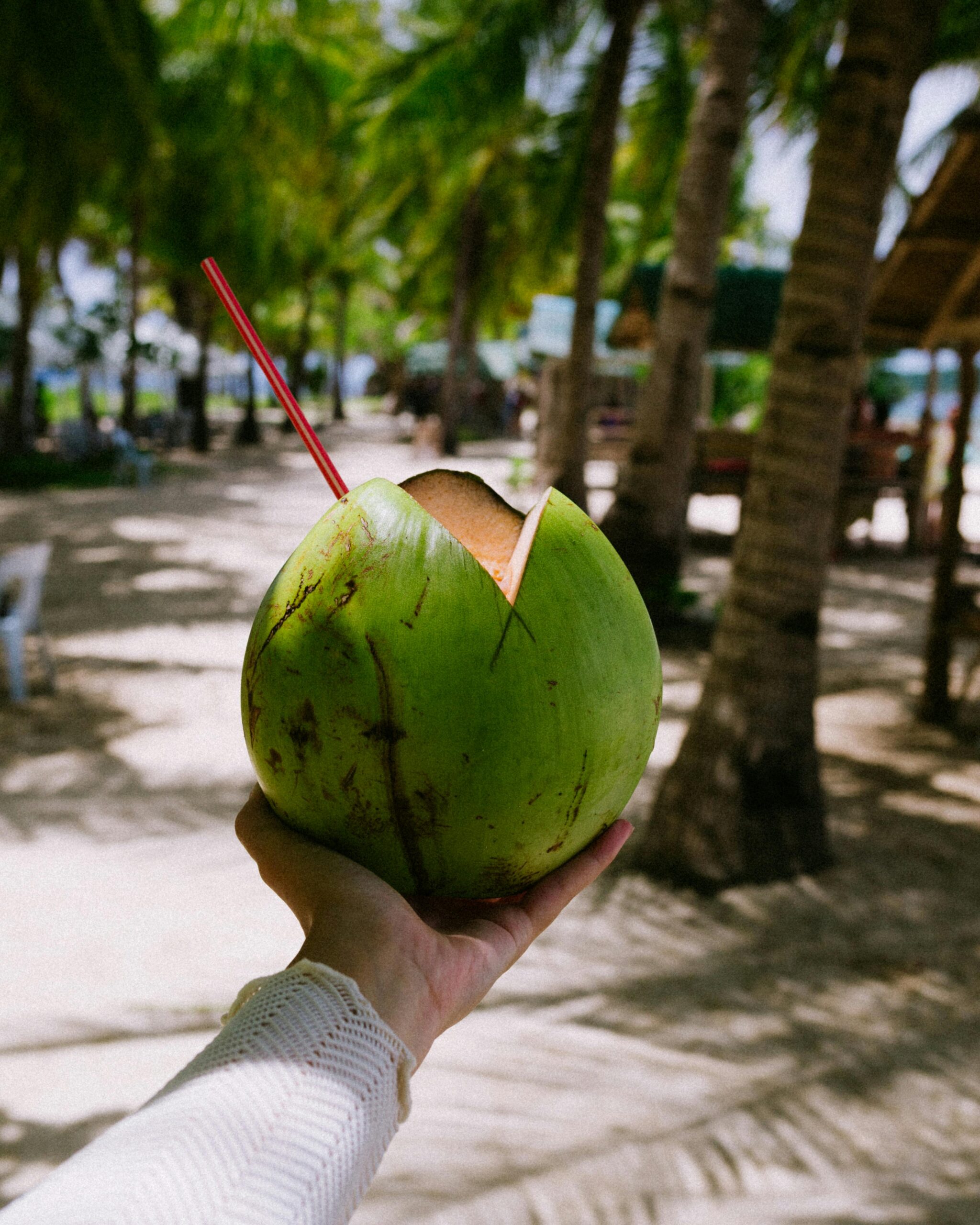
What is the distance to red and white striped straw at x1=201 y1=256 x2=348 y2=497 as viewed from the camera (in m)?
1.24

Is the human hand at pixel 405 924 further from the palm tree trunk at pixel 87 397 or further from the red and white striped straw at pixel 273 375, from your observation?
the palm tree trunk at pixel 87 397

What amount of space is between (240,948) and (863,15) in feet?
13.2

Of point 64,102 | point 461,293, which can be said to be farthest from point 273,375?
point 461,293

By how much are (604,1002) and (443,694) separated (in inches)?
105

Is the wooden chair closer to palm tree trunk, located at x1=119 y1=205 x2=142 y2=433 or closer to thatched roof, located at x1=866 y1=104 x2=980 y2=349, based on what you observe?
thatched roof, located at x1=866 y1=104 x2=980 y2=349

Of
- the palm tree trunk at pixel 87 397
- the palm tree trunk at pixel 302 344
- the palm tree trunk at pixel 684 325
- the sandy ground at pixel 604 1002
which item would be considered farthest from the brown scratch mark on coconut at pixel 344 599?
the palm tree trunk at pixel 302 344

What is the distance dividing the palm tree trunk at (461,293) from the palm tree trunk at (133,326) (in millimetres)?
5753

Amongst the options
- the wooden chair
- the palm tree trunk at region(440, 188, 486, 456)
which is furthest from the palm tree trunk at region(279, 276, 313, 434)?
the wooden chair

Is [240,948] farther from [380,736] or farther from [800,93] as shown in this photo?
[800,93]

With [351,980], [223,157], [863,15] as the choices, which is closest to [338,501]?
[351,980]

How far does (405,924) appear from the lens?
1102 millimetres

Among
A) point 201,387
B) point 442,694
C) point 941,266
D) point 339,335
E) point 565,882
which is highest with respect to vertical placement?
point 339,335

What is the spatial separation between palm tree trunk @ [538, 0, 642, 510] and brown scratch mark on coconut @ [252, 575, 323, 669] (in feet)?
23.5

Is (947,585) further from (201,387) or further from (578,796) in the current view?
(201,387)
